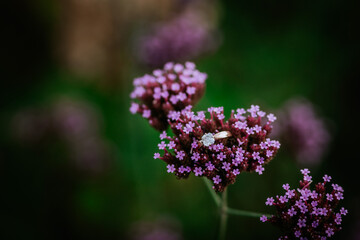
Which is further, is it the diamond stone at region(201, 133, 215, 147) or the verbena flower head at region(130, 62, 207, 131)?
the verbena flower head at region(130, 62, 207, 131)

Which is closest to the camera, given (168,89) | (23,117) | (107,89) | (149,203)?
(168,89)

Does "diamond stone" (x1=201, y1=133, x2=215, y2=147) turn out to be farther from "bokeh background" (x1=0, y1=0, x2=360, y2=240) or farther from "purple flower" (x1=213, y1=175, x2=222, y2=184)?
"bokeh background" (x1=0, y1=0, x2=360, y2=240)

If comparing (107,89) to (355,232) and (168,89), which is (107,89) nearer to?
(168,89)

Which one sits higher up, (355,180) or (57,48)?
(57,48)

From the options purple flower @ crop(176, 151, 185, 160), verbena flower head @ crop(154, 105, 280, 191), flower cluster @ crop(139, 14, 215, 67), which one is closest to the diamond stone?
verbena flower head @ crop(154, 105, 280, 191)

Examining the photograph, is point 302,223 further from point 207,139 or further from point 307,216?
point 207,139

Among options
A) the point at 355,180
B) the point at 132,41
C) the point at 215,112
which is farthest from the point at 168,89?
the point at 355,180
